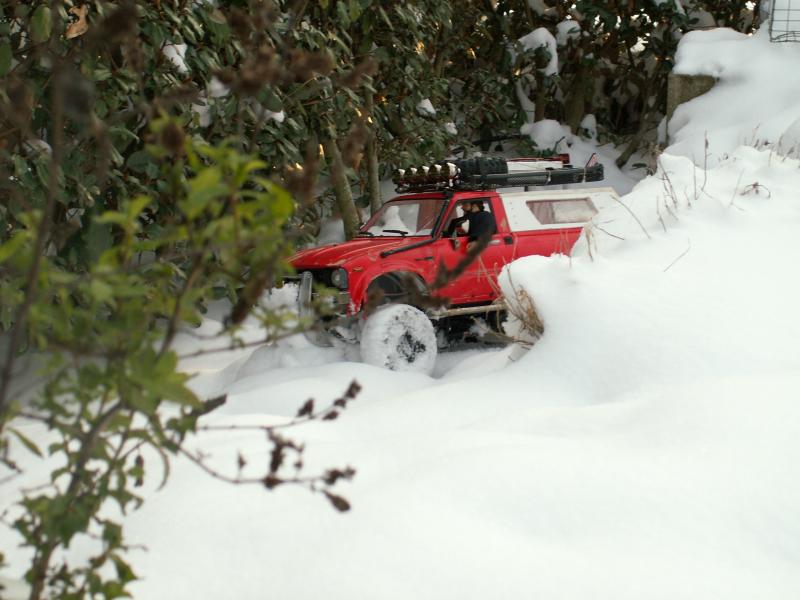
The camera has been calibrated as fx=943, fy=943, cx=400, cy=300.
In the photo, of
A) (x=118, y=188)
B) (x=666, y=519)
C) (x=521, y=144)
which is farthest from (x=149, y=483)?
(x=521, y=144)

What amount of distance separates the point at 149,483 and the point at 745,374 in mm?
2513

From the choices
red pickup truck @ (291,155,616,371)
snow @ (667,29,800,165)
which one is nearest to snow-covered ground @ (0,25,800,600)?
red pickup truck @ (291,155,616,371)

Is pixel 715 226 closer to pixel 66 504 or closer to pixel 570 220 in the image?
pixel 570 220

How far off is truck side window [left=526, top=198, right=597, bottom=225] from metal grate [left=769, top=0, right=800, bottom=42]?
386 cm

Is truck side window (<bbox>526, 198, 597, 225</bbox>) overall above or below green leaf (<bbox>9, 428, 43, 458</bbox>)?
below

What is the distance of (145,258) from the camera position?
27.0 feet

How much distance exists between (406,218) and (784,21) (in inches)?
214

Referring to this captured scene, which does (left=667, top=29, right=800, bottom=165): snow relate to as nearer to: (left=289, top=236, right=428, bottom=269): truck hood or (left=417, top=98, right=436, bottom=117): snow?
(left=417, top=98, right=436, bottom=117): snow

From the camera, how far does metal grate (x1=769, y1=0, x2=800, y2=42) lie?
33.6ft

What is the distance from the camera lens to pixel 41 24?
4.68m

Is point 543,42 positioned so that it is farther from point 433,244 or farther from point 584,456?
point 584,456

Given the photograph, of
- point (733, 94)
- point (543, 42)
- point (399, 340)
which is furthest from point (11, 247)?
point (543, 42)

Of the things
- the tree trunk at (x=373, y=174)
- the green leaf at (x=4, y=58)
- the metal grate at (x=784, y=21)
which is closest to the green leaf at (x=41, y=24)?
the green leaf at (x=4, y=58)

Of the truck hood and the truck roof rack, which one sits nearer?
the truck hood
